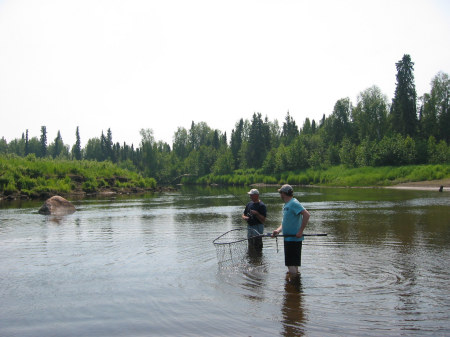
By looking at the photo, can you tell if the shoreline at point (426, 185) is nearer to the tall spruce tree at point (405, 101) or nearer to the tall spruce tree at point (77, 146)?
the tall spruce tree at point (405, 101)

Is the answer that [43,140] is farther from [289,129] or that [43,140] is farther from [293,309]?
[293,309]

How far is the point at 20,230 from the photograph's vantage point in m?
21.5

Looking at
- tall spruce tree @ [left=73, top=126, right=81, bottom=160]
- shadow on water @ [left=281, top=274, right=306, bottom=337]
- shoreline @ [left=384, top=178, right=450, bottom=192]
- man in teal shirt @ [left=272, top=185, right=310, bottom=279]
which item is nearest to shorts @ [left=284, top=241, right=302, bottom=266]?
man in teal shirt @ [left=272, top=185, right=310, bottom=279]

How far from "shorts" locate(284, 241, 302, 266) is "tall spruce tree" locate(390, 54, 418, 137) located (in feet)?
315

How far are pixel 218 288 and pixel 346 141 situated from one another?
103333 mm

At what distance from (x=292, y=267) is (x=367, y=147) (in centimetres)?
9159

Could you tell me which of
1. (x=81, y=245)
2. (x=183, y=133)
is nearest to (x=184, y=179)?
(x=183, y=133)

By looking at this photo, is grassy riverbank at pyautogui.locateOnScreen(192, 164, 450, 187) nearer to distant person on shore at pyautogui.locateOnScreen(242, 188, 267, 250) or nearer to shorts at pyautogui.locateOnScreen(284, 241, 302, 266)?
distant person on shore at pyautogui.locateOnScreen(242, 188, 267, 250)

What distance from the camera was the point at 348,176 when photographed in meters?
90.4

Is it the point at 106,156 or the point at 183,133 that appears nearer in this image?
the point at 106,156

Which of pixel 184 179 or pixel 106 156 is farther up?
pixel 106 156

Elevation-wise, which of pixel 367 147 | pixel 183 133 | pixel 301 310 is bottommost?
pixel 301 310

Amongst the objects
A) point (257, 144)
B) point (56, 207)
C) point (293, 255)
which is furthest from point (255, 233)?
point (257, 144)

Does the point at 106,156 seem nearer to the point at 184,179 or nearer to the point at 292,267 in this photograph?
the point at 184,179
